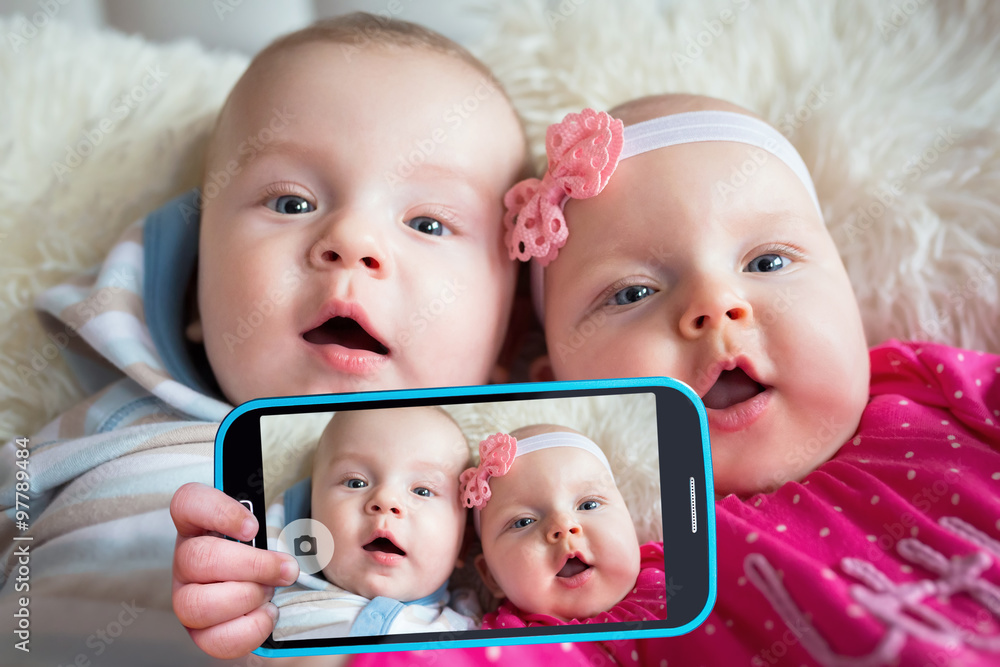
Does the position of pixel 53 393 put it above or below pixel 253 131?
below

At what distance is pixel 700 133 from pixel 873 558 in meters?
0.58

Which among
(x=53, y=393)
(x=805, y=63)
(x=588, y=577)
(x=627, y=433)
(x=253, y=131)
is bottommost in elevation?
(x=53, y=393)

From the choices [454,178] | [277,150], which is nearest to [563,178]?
[454,178]

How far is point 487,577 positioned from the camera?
2.91 ft

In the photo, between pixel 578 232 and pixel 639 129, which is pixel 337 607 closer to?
pixel 578 232

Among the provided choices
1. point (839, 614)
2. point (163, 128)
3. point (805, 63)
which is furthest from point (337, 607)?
point (805, 63)

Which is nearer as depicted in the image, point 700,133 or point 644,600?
point 644,600

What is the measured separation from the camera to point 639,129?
1.06m

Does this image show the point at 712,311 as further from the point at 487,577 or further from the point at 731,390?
the point at 487,577

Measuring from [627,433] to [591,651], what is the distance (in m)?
0.26
